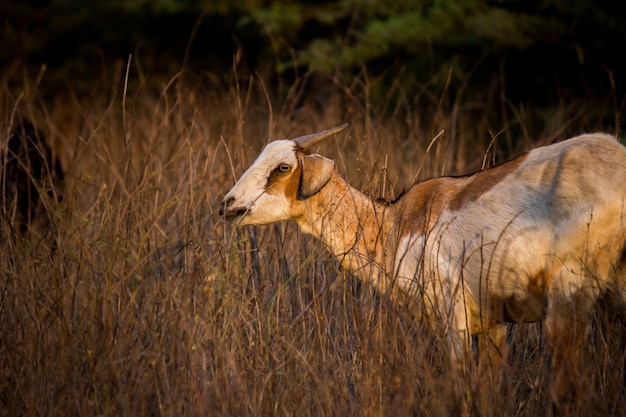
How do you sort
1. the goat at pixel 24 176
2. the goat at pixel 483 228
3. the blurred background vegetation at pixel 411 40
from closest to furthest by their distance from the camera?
1. the goat at pixel 483 228
2. the goat at pixel 24 176
3. the blurred background vegetation at pixel 411 40

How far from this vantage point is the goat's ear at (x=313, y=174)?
4.69 meters

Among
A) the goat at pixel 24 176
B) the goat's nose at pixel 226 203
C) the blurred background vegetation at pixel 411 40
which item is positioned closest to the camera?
the goat's nose at pixel 226 203

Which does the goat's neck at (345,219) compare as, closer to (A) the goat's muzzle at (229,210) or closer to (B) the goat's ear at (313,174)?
(B) the goat's ear at (313,174)

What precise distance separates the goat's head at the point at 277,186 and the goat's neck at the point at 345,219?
0.11 metres

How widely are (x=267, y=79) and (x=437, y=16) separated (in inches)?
83.7

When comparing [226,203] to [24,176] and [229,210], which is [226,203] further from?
[24,176]

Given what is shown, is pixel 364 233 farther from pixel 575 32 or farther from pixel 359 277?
pixel 575 32

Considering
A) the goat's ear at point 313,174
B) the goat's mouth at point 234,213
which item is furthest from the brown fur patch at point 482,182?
the goat's mouth at point 234,213

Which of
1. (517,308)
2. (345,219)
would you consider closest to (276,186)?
(345,219)

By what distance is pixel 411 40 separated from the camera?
10078 mm

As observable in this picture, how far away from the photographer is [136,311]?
4293 mm

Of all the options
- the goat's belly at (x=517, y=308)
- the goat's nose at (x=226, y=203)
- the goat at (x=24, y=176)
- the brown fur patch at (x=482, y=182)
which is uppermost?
the brown fur patch at (x=482, y=182)

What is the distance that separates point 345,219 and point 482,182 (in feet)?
2.62

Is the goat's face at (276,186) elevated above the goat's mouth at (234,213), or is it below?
above
